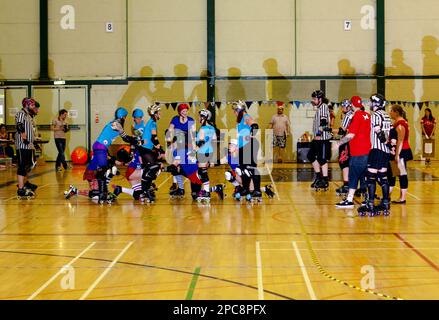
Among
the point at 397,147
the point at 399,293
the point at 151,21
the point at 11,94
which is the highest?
the point at 151,21

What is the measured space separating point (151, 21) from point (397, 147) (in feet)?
43.0

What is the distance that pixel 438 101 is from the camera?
23156 millimetres

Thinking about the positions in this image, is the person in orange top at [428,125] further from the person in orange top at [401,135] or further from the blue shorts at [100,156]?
the blue shorts at [100,156]

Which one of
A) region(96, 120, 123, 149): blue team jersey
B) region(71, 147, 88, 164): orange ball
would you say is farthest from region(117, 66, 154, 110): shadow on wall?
region(96, 120, 123, 149): blue team jersey

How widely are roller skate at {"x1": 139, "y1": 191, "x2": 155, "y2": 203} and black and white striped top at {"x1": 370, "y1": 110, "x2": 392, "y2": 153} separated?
4.18 meters

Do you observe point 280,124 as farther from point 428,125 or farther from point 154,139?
point 154,139

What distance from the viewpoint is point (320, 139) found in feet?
49.3

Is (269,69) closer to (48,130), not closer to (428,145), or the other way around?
(428,145)

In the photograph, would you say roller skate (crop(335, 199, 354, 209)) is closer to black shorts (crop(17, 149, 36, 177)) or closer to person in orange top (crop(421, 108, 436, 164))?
black shorts (crop(17, 149, 36, 177))

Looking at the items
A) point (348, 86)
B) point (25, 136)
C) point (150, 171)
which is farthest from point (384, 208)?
point (348, 86)

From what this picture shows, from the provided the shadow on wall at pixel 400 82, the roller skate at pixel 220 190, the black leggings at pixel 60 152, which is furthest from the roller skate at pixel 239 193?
the shadow on wall at pixel 400 82

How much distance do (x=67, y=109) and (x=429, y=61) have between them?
1145 cm

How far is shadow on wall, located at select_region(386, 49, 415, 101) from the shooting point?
23172 millimetres

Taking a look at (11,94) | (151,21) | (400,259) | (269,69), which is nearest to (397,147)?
(400,259)
